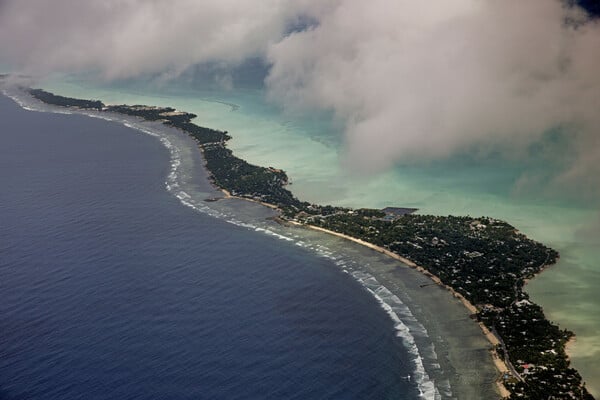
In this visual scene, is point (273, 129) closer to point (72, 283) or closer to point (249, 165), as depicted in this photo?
point (249, 165)

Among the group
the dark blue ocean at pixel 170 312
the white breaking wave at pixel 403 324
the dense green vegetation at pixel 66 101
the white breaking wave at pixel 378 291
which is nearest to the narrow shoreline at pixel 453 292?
the white breaking wave at pixel 378 291

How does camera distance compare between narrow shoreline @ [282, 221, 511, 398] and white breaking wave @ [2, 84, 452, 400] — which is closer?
white breaking wave @ [2, 84, 452, 400]

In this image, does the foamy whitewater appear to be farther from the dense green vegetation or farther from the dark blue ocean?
the dense green vegetation

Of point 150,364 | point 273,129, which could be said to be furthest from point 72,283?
point 273,129

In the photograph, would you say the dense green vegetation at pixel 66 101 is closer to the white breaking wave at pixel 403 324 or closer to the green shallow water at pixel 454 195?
the green shallow water at pixel 454 195

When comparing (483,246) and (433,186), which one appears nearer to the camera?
(483,246)

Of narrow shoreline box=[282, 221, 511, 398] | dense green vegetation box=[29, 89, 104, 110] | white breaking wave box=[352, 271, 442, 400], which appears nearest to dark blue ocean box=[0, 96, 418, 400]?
white breaking wave box=[352, 271, 442, 400]
